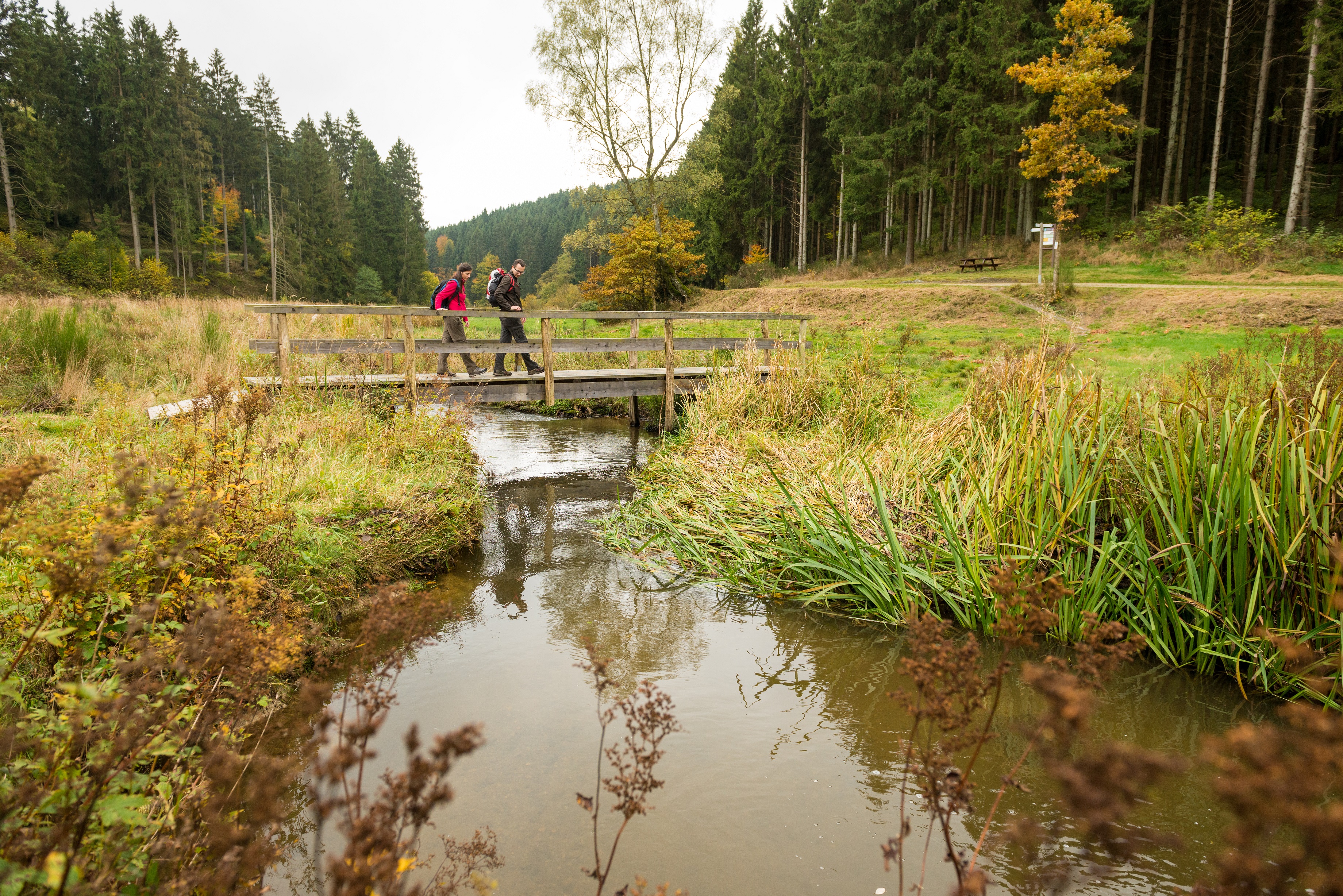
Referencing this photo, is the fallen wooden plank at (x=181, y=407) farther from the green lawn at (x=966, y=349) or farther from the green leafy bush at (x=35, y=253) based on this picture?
the green leafy bush at (x=35, y=253)

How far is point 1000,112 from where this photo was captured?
1067 inches

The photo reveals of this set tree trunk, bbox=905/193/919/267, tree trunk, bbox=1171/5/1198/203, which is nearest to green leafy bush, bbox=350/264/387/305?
tree trunk, bbox=905/193/919/267

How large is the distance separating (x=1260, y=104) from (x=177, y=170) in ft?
192

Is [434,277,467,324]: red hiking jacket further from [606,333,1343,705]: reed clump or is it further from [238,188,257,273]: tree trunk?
[238,188,257,273]: tree trunk

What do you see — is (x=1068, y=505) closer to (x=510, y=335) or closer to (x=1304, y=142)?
(x=510, y=335)

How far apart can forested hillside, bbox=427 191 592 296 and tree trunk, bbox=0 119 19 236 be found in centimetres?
4632

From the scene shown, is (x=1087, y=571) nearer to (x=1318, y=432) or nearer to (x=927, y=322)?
(x=1318, y=432)

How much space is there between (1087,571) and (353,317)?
611 inches

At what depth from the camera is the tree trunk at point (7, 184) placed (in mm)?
38688

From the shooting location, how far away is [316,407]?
25.0ft

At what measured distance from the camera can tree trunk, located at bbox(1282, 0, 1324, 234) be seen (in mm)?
20281

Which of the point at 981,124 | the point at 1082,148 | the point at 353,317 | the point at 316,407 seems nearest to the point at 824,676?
the point at 316,407

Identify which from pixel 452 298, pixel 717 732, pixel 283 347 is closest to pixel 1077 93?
pixel 452 298

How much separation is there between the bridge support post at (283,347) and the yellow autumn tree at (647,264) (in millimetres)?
24095
